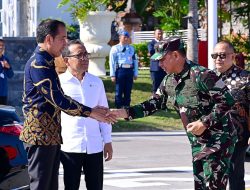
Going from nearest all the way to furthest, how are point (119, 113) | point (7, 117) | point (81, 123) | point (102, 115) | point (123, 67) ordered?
point (102, 115)
point (119, 113)
point (81, 123)
point (7, 117)
point (123, 67)

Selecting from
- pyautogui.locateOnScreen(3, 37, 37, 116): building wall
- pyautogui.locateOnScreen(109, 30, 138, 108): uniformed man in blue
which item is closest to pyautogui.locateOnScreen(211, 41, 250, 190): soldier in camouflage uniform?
pyautogui.locateOnScreen(109, 30, 138, 108): uniformed man in blue

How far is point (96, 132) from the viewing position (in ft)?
26.7

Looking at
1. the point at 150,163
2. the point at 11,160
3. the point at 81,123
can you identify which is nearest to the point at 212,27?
the point at 150,163

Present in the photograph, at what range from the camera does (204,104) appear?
7.55m

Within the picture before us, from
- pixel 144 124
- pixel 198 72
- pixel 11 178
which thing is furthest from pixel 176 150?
pixel 198 72

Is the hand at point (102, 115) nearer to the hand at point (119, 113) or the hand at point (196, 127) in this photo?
the hand at point (119, 113)

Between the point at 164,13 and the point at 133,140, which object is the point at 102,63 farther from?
the point at 133,140

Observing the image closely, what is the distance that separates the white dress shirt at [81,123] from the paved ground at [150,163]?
3.54m

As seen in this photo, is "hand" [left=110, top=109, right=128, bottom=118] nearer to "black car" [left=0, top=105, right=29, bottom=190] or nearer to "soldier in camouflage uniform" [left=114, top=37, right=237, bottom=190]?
"soldier in camouflage uniform" [left=114, top=37, right=237, bottom=190]

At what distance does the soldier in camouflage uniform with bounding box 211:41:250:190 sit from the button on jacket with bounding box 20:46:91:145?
2.35 meters

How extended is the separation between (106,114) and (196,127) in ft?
2.68

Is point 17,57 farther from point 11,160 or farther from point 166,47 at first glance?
point 166,47

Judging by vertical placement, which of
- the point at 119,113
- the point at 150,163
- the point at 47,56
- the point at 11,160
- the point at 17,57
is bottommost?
the point at 150,163

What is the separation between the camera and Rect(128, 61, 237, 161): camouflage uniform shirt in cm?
747
